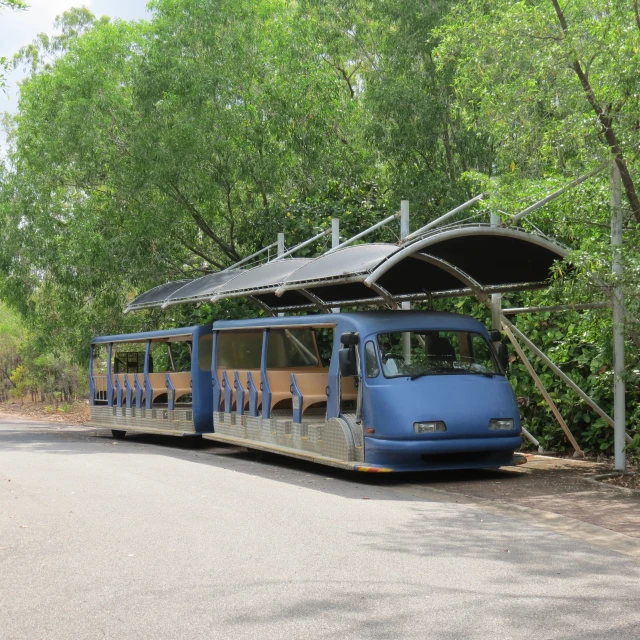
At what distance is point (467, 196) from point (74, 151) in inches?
383

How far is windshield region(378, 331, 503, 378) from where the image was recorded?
13648 mm

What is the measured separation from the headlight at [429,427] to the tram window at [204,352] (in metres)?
7.60

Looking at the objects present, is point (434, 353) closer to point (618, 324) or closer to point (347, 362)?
point (347, 362)

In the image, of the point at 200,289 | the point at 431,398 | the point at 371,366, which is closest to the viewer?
the point at 431,398

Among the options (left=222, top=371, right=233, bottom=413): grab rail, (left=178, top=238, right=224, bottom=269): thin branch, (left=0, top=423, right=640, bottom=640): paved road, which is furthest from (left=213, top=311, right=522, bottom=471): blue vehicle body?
(left=178, top=238, right=224, bottom=269): thin branch

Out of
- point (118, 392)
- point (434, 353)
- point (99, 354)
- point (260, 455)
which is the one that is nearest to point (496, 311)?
point (434, 353)

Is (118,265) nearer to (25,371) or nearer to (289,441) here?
(289,441)

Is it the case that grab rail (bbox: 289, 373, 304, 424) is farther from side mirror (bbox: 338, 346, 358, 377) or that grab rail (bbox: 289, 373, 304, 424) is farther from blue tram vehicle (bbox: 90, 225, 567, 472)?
side mirror (bbox: 338, 346, 358, 377)

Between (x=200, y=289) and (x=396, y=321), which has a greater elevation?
(x=200, y=289)

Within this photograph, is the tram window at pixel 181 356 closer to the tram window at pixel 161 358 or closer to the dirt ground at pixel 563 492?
the tram window at pixel 161 358

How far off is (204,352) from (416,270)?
222 inches

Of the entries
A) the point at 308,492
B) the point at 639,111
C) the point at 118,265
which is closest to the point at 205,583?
the point at 308,492

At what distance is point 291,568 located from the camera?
24.9 feet

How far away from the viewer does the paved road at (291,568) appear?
6.01 m
